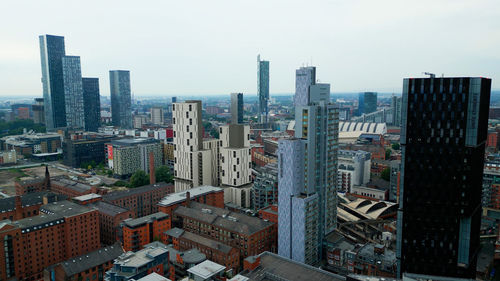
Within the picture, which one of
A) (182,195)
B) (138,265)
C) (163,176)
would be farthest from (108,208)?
(163,176)

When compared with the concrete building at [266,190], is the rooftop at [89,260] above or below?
below

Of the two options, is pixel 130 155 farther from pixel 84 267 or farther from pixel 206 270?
pixel 206 270

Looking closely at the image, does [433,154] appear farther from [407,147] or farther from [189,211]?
[189,211]

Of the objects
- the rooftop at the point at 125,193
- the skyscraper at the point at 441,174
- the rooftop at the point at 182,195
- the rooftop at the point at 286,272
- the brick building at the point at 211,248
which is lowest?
the brick building at the point at 211,248

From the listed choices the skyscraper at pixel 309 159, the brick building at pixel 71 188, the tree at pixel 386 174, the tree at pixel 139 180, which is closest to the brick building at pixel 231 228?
the skyscraper at pixel 309 159

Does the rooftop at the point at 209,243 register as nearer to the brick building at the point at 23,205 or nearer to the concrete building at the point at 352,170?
the brick building at the point at 23,205

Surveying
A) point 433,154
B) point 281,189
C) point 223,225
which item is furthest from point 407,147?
point 223,225
